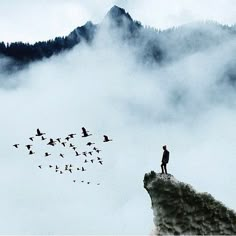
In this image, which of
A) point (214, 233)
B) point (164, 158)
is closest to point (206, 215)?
point (214, 233)

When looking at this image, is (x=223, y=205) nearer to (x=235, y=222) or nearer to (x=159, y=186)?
(x=235, y=222)

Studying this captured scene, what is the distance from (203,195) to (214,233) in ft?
6.23

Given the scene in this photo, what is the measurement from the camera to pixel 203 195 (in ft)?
109

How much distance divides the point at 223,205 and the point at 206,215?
0.97 metres

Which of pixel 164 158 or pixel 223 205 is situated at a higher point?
pixel 164 158

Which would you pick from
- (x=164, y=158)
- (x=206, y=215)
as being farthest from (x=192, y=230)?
(x=164, y=158)

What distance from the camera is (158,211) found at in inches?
1352

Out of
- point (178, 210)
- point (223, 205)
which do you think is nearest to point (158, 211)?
point (178, 210)

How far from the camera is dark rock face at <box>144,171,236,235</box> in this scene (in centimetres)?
3281

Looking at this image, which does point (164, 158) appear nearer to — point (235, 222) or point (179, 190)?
point (179, 190)

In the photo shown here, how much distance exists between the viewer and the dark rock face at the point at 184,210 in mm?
32812

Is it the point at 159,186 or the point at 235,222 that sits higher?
the point at 159,186

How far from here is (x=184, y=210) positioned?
33.6 metres

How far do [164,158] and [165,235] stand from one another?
3795 mm
